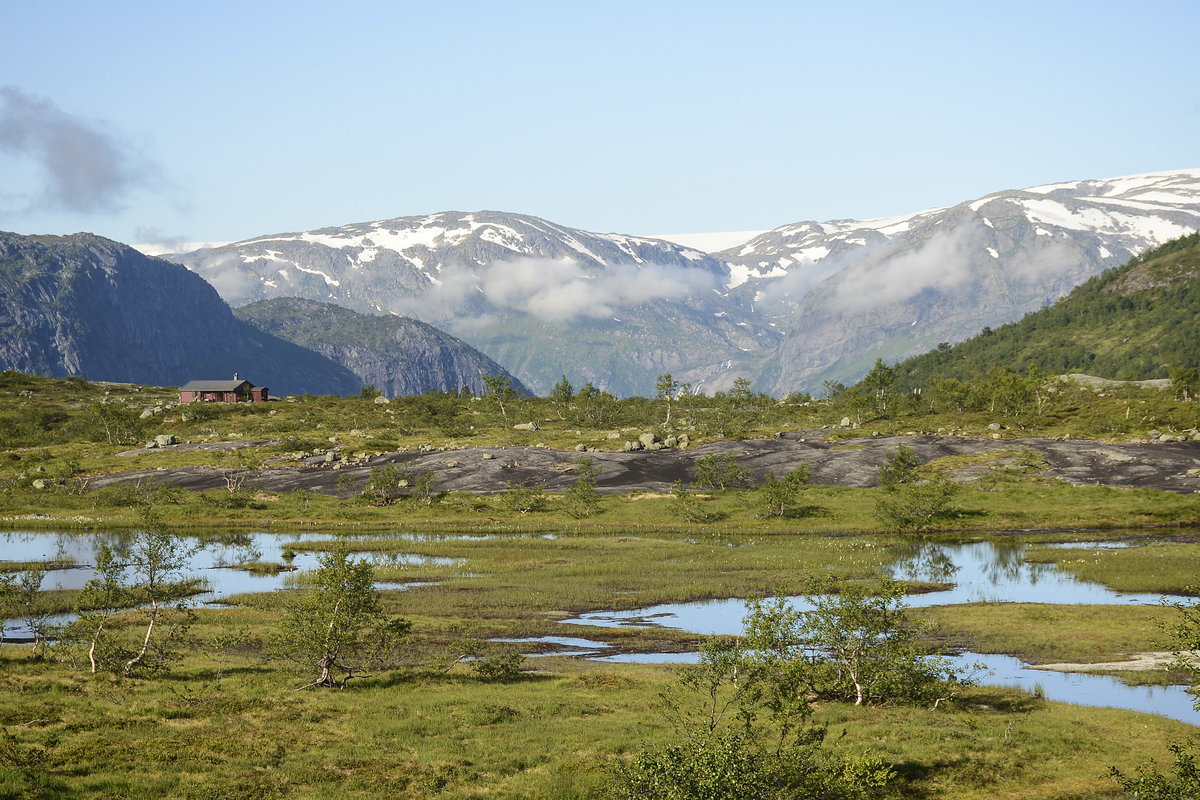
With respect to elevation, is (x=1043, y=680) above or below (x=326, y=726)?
below

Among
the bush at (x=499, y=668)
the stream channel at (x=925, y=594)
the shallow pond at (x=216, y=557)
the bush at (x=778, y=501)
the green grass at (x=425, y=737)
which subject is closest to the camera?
the green grass at (x=425, y=737)

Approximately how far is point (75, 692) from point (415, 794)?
56.3ft

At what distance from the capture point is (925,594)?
66438 mm

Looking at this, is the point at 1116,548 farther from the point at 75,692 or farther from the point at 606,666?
the point at 75,692

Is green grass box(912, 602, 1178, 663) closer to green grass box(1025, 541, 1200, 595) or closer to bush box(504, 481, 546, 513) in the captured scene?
green grass box(1025, 541, 1200, 595)

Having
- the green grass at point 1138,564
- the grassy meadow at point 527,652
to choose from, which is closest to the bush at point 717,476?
the grassy meadow at point 527,652

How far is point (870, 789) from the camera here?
28.1m

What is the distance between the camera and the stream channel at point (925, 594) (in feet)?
140

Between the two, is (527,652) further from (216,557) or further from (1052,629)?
(216,557)

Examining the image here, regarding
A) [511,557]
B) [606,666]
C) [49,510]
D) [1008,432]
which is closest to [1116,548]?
[511,557]

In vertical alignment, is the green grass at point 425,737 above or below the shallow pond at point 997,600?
above

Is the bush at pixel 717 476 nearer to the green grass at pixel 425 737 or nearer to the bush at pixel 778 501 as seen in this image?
the bush at pixel 778 501

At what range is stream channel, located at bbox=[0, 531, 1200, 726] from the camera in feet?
140

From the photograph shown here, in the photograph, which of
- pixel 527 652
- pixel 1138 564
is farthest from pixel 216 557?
pixel 1138 564
